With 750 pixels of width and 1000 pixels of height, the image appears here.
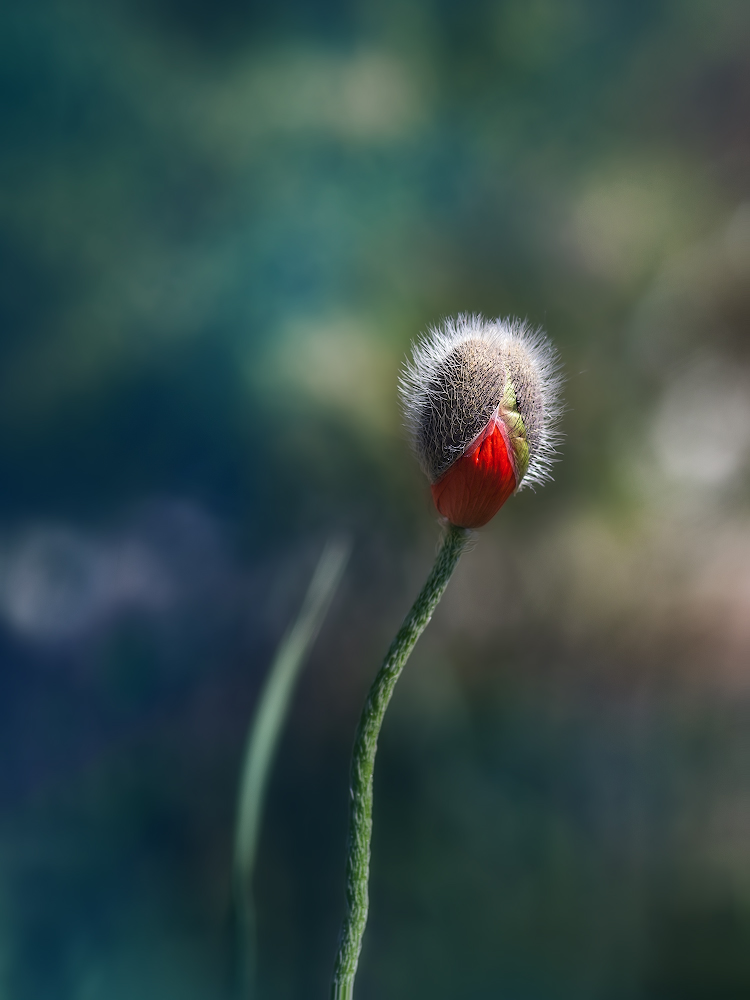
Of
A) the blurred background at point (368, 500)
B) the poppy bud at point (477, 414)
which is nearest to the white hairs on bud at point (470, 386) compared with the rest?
the poppy bud at point (477, 414)

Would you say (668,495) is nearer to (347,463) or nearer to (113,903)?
(347,463)

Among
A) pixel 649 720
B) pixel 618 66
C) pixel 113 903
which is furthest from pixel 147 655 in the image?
pixel 618 66

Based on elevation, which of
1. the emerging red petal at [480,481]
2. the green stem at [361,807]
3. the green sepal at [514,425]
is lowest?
the green stem at [361,807]

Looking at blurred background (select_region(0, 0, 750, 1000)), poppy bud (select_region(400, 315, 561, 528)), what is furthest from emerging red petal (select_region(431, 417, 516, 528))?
blurred background (select_region(0, 0, 750, 1000))

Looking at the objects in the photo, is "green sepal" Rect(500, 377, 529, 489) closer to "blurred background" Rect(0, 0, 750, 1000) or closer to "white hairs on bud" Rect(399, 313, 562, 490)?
"white hairs on bud" Rect(399, 313, 562, 490)

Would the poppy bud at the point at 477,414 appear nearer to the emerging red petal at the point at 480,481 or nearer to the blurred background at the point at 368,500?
the emerging red petal at the point at 480,481

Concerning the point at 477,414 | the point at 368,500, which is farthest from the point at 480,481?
the point at 368,500

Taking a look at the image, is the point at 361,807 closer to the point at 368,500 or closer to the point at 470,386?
the point at 470,386
